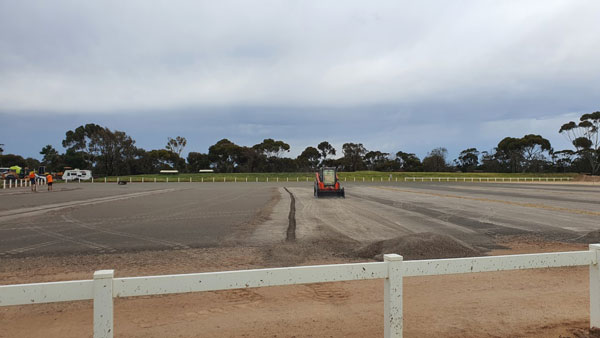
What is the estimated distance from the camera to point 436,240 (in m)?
9.30

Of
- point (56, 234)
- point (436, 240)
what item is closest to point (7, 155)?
point (56, 234)

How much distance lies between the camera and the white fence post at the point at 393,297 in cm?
345

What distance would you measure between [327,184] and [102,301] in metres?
24.4

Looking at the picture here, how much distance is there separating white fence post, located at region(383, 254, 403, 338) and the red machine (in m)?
22.7

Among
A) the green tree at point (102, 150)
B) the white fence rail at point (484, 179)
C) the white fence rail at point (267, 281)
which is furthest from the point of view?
the green tree at point (102, 150)

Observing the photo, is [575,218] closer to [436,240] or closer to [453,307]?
[436,240]

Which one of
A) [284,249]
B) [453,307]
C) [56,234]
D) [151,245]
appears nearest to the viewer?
[453,307]

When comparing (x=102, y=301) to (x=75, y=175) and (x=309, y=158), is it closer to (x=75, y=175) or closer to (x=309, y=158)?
(x=75, y=175)

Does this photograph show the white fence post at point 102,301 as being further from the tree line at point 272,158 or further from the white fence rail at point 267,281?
the tree line at point 272,158

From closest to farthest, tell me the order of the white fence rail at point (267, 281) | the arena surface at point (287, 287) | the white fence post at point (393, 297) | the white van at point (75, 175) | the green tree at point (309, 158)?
the white fence rail at point (267, 281)
the white fence post at point (393, 297)
the arena surface at point (287, 287)
the white van at point (75, 175)
the green tree at point (309, 158)

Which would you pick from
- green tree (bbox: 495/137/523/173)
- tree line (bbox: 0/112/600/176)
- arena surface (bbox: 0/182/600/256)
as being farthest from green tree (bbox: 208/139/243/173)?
arena surface (bbox: 0/182/600/256)

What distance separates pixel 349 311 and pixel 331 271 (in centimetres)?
215

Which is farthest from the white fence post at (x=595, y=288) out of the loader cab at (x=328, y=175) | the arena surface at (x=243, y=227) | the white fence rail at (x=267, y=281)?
the loader cab at (x=328, y=175)

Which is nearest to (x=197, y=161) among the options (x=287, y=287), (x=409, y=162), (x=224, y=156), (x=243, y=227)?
(x=224, y=156)
